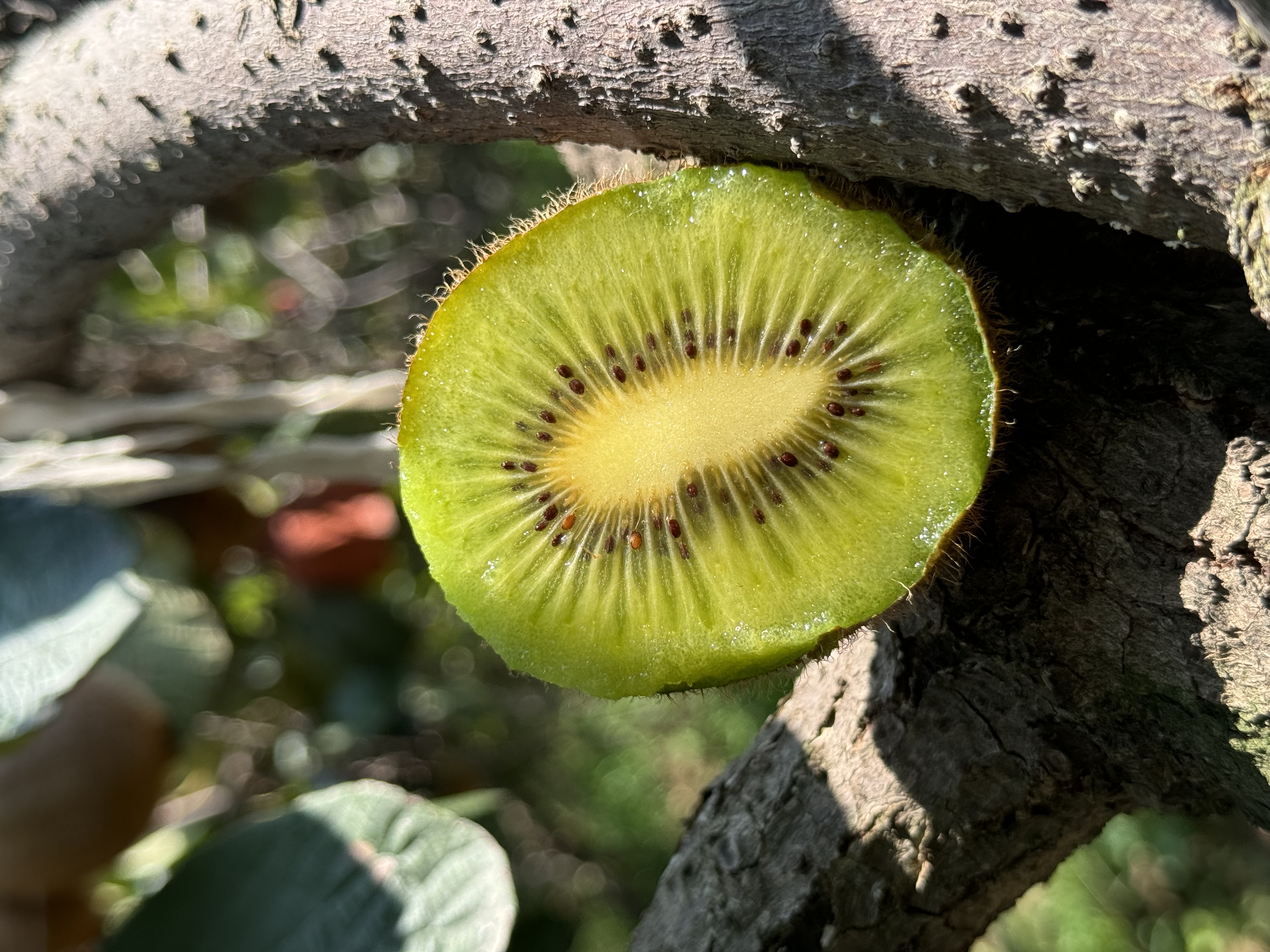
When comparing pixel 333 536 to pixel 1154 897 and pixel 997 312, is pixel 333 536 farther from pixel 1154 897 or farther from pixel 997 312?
pixel 1154 897

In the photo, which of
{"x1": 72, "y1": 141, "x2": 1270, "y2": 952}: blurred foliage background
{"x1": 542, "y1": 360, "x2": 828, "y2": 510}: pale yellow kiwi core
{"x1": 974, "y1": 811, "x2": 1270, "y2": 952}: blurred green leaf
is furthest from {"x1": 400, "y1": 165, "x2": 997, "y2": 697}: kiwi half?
{"x1": 974, "y1": 811, "x2": 1270, "y2": 952}: blurred green leaf

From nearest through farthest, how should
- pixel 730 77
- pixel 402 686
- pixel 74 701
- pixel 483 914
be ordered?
pixel 730 77 → pixel 483 914 → pixel 74 701 → pixel 402 686

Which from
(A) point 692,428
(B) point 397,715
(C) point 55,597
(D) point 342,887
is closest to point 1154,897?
(B) point 397,715

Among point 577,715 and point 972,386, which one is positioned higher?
point 972,386

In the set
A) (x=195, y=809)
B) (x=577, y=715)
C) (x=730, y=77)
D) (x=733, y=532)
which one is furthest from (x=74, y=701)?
(x=730, y=77)

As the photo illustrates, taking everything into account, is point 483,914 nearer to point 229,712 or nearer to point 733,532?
point 733,532

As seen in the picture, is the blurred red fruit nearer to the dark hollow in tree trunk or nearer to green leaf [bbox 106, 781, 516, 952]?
green leaf [bbox 106, 781, 516, 952]

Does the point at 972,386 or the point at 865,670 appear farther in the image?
the point at 865,670
